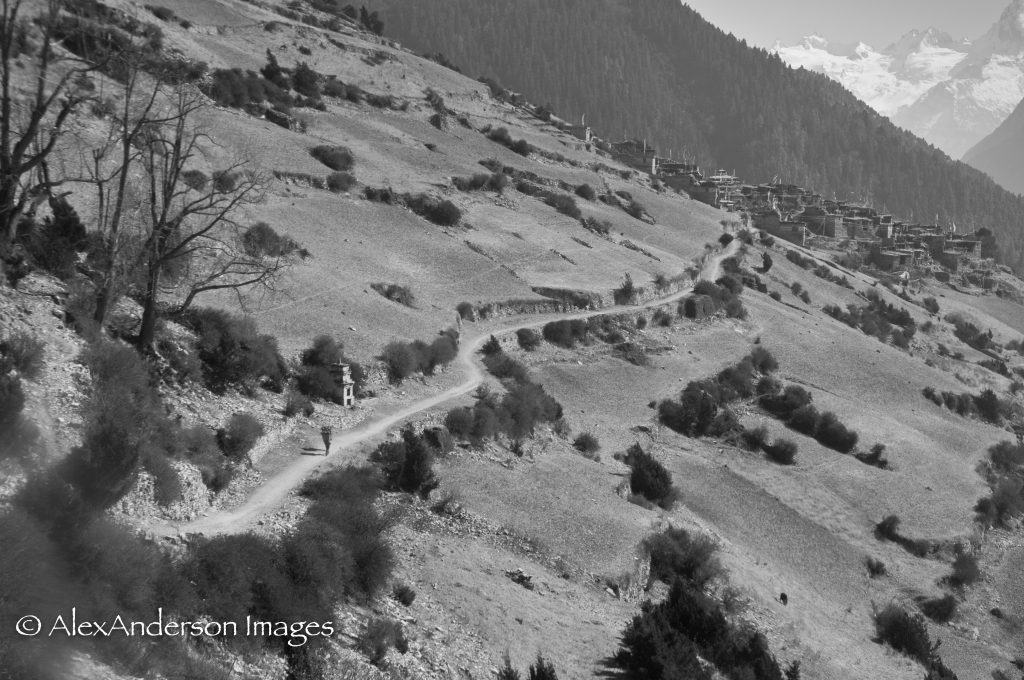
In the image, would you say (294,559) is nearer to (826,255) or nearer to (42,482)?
(42,482)

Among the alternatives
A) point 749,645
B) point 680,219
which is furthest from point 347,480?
point 680,219

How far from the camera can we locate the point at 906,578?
79.8ft

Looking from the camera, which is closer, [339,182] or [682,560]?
[682,560]

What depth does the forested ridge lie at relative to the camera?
15075 centimetres

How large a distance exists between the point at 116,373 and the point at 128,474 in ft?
8.75

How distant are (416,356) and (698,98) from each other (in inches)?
6009

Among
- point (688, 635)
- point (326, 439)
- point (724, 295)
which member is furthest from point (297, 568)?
point (724, 295)

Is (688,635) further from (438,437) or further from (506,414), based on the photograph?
(506,414)

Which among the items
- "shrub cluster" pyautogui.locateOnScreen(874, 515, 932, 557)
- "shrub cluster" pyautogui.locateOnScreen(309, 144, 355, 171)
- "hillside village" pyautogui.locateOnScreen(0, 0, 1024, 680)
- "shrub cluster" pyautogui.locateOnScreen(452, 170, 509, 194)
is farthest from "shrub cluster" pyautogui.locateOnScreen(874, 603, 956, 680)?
"shrub cluster" pyautogui.locateOnScreen(452, 170, 509, 194)

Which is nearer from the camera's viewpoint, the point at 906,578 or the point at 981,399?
the point at 906,578

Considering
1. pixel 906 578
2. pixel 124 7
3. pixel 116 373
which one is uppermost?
pixel 124 7

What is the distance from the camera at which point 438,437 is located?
20.7 m

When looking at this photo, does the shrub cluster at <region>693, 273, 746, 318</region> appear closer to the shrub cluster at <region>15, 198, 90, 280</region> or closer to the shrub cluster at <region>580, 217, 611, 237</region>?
the shrub cluster at <region>580, 217, 611, 237</region>

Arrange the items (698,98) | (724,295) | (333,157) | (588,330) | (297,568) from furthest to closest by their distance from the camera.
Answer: (698,98), (724,295), (333,157), (588,330), (297,568)
